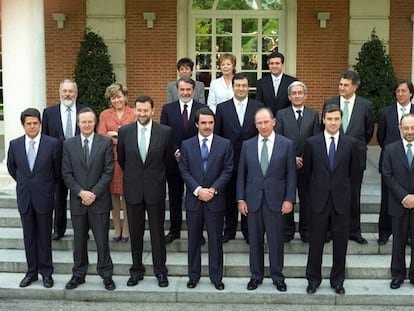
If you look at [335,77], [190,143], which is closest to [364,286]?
[190,143]

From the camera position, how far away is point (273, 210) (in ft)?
19.6

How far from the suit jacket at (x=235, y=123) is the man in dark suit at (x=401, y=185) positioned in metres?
1.45

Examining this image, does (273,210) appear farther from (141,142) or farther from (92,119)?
(92,119)

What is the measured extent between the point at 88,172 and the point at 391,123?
3375mm

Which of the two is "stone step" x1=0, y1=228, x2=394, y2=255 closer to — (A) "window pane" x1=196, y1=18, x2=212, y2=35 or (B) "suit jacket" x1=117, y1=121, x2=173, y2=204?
(B) "suit jacket" x1=117, y1=121, x2=173, y2=204

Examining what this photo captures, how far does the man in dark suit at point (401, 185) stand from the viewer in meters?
5.98

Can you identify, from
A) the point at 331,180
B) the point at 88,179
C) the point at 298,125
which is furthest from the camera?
the point at 298,125

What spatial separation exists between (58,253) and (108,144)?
1.68 metres

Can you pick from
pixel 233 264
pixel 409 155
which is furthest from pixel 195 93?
pixel 409 155

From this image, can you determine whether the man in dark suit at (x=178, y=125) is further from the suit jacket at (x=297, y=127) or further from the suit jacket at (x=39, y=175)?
the suit jacket at (x=39, y=175)

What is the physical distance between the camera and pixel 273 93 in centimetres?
709

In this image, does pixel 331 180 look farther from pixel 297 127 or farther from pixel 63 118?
pixel 63 118

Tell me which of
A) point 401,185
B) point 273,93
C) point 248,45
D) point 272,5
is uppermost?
point 272,5

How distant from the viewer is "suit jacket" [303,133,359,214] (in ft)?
19.4
